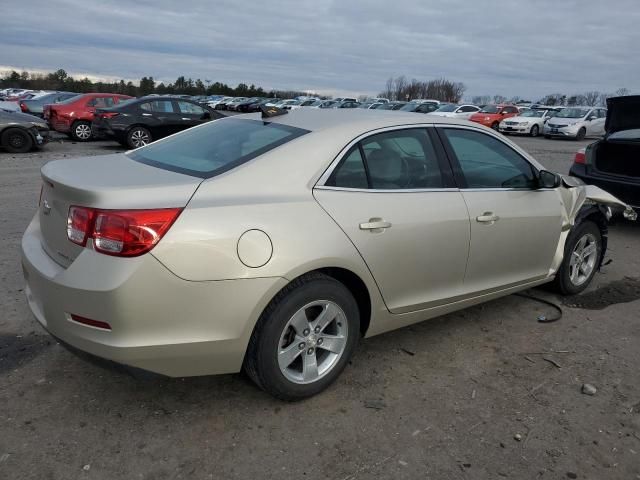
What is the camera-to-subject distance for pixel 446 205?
3.42 m

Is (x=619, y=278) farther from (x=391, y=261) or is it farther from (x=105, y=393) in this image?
(x=105, y=393)

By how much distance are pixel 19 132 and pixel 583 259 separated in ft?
43.5

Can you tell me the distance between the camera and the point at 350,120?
335 centimetres

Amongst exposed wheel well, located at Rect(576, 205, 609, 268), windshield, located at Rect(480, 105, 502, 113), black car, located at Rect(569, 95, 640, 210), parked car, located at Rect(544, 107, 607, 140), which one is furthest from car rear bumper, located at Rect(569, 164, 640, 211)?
windshield, located at Rect(480, 105, 502, 113)

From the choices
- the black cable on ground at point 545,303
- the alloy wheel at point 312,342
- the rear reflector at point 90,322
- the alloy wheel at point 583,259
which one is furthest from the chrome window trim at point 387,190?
the alloy wheel at point 583,259

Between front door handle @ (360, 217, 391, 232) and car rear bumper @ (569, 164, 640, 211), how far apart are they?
5.35 m

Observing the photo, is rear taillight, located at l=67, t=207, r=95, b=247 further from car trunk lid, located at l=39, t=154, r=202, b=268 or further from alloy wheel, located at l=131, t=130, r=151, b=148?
alloy wheel, located at l=131, t=130, r=151, b=148

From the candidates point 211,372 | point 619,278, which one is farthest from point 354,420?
point 619,278

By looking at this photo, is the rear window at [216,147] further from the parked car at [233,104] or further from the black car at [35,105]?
the parked car at [233,104]

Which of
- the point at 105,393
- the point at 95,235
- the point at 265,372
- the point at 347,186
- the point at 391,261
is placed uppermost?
the point at 347,186

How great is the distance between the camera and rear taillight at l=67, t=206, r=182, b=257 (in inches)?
94.3

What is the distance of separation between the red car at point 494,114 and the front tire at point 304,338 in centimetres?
2638

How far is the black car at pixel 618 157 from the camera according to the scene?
23.3 ft

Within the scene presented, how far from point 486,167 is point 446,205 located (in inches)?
25.4
